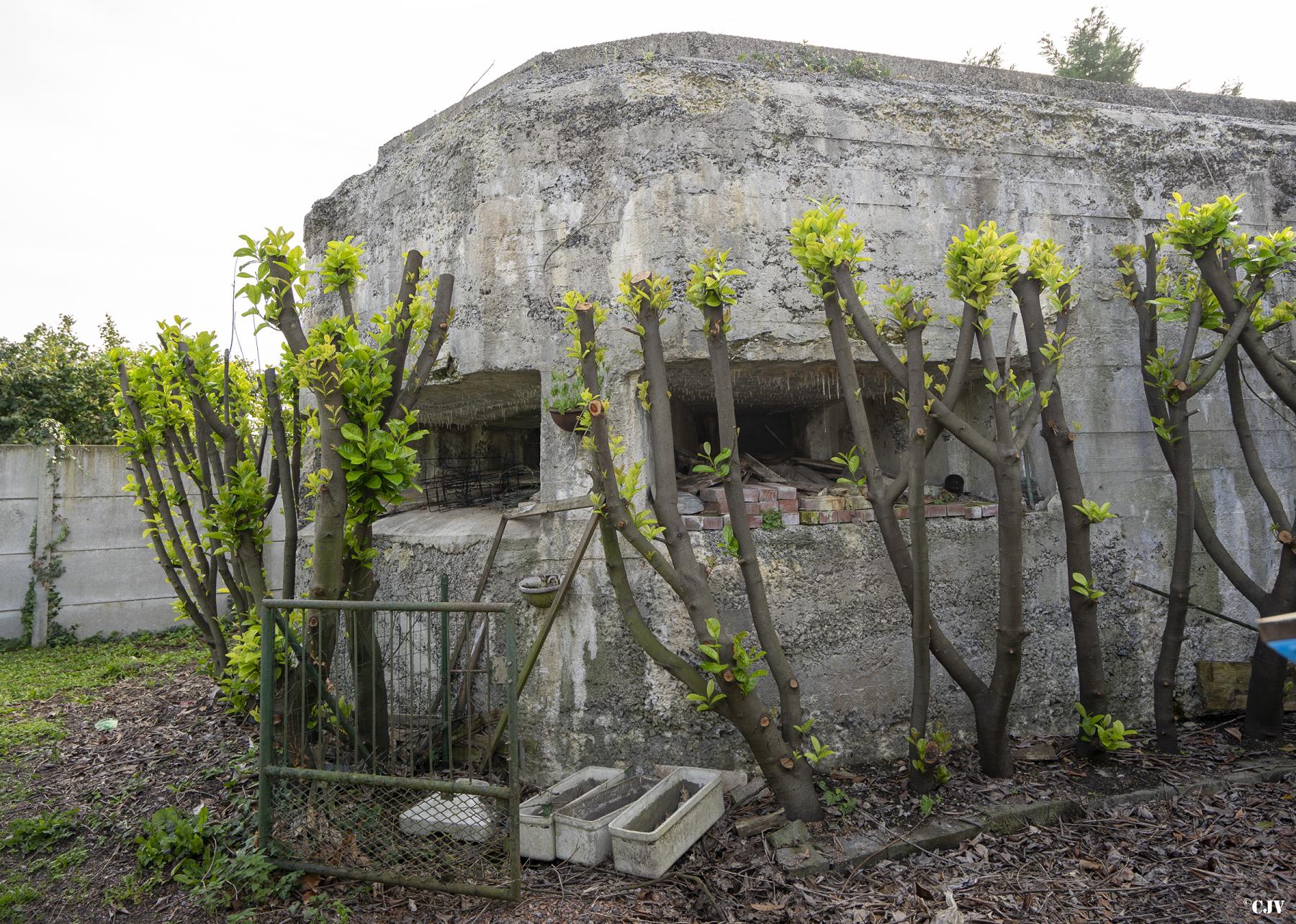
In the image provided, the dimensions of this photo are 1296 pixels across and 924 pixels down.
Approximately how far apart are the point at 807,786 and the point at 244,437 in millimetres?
3734

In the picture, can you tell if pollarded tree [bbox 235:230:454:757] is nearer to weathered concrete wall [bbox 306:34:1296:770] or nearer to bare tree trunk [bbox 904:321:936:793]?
weathered concrete wall [bbox 306:34:1296:770]

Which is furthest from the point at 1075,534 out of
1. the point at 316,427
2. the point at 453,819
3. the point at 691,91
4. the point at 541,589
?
the point at 316,427

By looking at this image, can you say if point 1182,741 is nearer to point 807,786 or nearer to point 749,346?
point 807,786

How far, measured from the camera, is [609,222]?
413 centimetres

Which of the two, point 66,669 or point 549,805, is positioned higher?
point 549,805

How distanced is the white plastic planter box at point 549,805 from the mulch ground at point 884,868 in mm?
85

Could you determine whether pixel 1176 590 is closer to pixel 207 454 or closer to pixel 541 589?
pixel 541 589

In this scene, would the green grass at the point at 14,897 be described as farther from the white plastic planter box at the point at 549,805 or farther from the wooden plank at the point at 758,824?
the wooden plank at the point at 758,824

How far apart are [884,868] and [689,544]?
1.55 metres

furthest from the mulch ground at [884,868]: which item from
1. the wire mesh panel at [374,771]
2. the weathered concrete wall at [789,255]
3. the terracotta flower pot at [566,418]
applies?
the terracotta flower pot at [566,418]

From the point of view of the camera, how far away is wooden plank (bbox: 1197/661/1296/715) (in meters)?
4.32

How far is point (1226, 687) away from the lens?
14.2 ft

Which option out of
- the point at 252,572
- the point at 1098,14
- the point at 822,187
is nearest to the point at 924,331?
the point at 822,187

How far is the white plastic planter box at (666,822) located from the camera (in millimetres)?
3029
